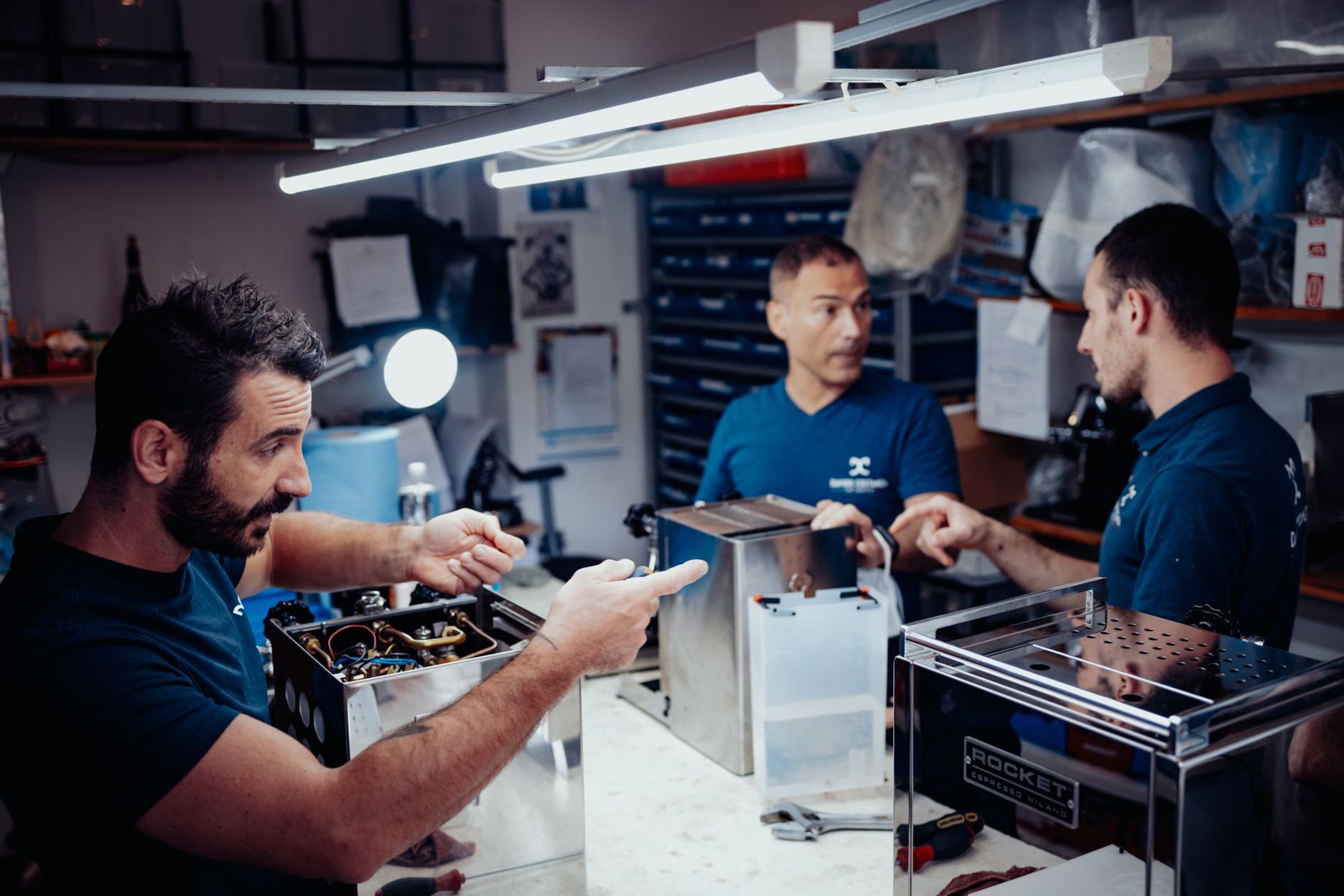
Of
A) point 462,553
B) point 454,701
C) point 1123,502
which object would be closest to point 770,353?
point 1123,502

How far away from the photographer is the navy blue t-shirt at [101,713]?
1.08 metres

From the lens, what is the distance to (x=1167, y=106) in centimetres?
267

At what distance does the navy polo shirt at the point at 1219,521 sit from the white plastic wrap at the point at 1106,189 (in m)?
1.23

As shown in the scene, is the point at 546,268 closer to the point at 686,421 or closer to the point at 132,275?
the point at 686,421

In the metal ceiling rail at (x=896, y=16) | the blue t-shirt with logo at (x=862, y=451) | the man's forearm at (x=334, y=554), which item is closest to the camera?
the metal ceiling rail at (x=896, y=16)

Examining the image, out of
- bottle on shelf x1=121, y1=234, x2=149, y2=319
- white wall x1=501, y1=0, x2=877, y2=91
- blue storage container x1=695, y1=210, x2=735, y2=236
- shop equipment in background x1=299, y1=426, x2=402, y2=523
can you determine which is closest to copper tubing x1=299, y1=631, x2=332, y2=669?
shop equipment in background x1=299, y1=426, x2=402, y2=523

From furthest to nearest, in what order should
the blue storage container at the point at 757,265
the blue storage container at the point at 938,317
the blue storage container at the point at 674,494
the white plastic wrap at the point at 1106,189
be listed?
the blue storage container at the point at 674,494 < the blue storage container at the point at 757,265 < the blue storage container at the point at 938,317 < the white plastic wrap at the point at 1106,189

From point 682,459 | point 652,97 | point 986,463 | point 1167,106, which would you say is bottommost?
point 682,459

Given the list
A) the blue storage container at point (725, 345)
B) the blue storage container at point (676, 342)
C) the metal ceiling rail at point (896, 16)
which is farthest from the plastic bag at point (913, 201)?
the metal ceiling rail at point (896, 16)

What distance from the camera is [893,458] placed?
8.42ft

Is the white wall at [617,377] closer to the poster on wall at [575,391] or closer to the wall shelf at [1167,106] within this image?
the poster on wall at [575,391]

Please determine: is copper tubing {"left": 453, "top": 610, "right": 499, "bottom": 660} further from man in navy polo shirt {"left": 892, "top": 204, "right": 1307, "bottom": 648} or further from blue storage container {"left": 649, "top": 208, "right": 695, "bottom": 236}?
blue storage container {"left": 649, "top": 208, "right": 695, "bottom": 236}

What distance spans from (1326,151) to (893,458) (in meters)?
A: 1.28

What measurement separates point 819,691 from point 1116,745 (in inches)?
34.6
